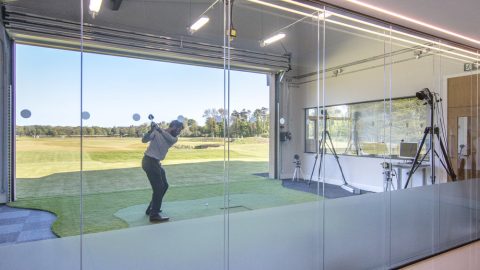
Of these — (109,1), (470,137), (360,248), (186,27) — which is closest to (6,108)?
(109,1)

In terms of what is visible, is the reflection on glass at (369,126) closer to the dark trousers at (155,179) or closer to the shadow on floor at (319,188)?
the shadow on floor at (319,188)

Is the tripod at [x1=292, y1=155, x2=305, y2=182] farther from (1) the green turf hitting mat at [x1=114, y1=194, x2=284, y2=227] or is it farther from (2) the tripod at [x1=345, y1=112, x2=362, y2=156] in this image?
(2) the tripod at [x1=345, y1=112, x2=362, y2=156]

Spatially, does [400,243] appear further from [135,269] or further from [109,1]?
[109,1]

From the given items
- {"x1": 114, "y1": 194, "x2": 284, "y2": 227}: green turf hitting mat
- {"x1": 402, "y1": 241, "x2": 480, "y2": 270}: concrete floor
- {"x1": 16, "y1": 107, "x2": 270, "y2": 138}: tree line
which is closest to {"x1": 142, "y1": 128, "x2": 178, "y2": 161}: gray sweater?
{"x1": 16, "y1": 107, "x2": 270, "y2": 138}: tree line

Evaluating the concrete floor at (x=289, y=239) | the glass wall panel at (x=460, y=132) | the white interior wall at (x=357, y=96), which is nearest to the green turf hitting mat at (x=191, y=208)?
the concrete floor at (x=289, y=239)

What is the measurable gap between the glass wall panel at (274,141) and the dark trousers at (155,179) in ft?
2.51

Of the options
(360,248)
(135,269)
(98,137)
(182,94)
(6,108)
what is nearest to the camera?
(135,269)

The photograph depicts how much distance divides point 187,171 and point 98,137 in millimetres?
1176

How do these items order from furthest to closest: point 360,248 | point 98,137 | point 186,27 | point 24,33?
1. point 186,27
2. point 24,33
3. point 98,137
4. point 360,248

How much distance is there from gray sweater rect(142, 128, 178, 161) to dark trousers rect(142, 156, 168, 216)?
0.20 ft

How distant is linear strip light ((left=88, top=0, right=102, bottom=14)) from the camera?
9.07 feet

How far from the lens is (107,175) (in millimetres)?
3604

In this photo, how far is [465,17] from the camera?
2855 mm

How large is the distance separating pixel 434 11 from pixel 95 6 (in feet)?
11.6
